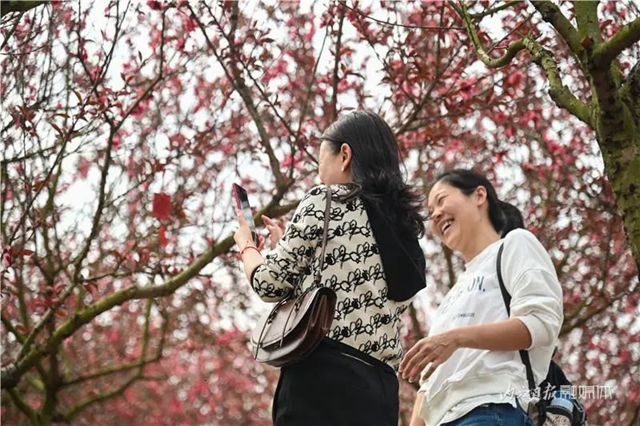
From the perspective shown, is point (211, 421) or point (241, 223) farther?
point (211, 421)

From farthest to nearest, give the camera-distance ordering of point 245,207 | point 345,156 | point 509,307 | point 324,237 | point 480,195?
point 480,195 → point 245,207 → point 345,156 → point 509,307 → point 324,237

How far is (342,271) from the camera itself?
2814 millimetres

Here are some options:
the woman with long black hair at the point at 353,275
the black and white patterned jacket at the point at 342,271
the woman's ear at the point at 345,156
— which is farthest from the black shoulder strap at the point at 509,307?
the woman's ear at the point at 345,156

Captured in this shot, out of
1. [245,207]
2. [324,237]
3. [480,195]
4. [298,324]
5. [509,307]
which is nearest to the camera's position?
[298,324]

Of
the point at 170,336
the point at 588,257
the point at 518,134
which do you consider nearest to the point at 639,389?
the point at 588,257

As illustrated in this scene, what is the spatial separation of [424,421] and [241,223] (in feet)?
2.78

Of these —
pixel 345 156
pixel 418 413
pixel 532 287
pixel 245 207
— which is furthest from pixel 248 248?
pixel 532 287

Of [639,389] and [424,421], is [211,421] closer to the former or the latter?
[639,389]

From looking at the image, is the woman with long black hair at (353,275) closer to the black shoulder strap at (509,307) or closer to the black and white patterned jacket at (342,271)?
the black and white patterned jacket at (342,271)

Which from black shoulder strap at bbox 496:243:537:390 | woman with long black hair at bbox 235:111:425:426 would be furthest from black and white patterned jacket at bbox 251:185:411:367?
black shoulder strap at bbox 496:243:537:390

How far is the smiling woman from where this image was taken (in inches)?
107

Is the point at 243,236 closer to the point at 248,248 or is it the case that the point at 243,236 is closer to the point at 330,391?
the point at 248,248

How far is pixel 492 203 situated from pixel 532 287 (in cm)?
Answer: 53

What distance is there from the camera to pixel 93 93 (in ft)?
16.6
